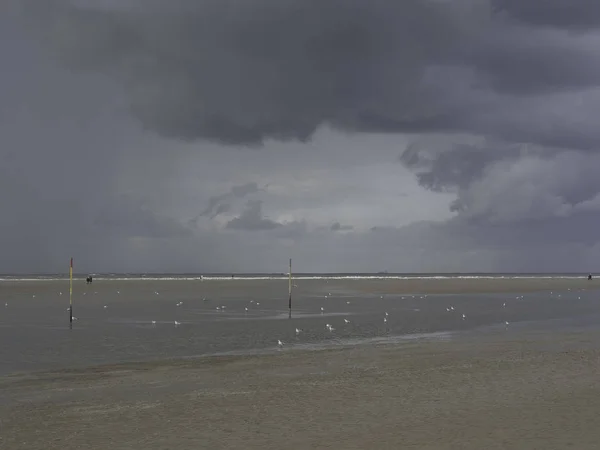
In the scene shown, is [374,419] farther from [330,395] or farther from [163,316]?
[163,316]

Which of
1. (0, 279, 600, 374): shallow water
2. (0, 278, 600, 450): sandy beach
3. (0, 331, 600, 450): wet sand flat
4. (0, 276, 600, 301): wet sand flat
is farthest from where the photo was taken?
(0, 276, 600, 301): wet sand flat

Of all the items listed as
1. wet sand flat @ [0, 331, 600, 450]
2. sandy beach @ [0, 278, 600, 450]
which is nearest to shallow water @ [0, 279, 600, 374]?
sandy beach @ [0, 278, 600, 450]

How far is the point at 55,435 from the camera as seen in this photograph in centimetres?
1452

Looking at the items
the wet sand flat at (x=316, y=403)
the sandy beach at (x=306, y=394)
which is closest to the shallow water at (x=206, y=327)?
the sandy beach at (x=306, y=394)

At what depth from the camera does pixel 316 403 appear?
17.5 m

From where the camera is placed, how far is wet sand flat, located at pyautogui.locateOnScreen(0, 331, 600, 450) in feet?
45.7

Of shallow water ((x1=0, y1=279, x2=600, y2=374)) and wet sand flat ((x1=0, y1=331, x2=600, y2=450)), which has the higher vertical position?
wet sand flat ((x1=0, y1=331, x2=600, y2=450))

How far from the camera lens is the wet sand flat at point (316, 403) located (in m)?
13.9

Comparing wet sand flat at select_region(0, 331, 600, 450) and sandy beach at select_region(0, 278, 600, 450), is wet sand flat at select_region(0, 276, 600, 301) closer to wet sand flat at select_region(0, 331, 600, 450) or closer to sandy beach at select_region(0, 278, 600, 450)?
sandy beach at select_region(0, 278, 600, 450)

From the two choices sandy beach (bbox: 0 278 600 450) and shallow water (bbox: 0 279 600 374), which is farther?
shallow water (bbox: 0 279 600 374)

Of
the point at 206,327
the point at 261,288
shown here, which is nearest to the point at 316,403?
the point at 206,327

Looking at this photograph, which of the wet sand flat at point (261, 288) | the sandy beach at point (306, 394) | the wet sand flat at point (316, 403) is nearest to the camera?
the wet sand flat at point (316, 403)

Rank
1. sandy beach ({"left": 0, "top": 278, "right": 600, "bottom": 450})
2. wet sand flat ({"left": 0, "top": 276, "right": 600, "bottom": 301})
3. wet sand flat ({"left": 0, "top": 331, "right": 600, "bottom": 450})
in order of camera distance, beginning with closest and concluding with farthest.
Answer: wet sand flat ({"left": 0, "top": 331, "right": 600, "bottom": 450}), sandy beach ({"left": 0, "top": 278, "right": 600, "bottom": 450}), wet sand flat ({"left": 0, "top": 276, "right": 600, "bottom": 301})

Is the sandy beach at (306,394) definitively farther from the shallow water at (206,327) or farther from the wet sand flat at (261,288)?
the wet sand flat at (261,288)
